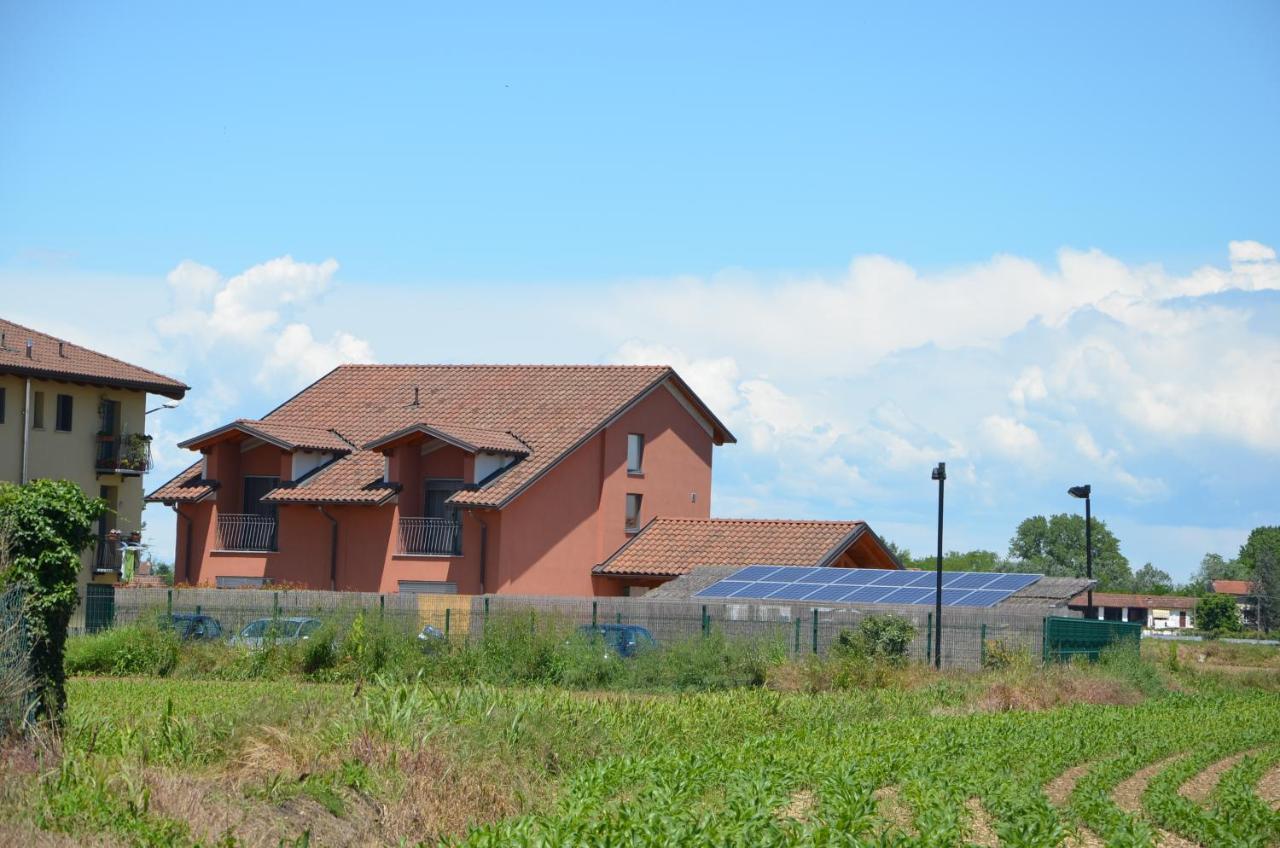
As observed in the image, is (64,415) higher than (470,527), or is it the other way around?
(64,415)

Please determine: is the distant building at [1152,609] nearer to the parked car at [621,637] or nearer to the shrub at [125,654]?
the parked car at [621,637]

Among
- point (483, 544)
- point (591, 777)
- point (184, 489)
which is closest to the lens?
point (591, 777)

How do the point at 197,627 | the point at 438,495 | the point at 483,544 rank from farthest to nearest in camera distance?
the point at 438,495 → the point at 483,544 → the point at 197,627

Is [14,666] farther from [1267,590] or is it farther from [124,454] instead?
[1267,590]

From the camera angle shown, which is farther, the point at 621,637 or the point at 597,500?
the point at 597,500

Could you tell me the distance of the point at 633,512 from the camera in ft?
154

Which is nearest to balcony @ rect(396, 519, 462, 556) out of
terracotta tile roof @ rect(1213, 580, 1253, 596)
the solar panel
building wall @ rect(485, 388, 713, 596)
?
building wall @ rect(485, 388, 713, 596)

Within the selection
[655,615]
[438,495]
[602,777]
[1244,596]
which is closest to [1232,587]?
[1244,596]

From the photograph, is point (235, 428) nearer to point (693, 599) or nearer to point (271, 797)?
point (693, 599)

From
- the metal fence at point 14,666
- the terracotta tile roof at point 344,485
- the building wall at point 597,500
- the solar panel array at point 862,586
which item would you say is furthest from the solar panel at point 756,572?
the metal fence at point 14,666

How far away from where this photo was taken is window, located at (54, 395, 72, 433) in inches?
1877

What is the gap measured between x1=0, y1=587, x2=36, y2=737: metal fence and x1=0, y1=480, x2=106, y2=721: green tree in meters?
0.09

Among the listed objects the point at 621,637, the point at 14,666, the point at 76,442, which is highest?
the point at 76,442

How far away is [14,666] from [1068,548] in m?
139
